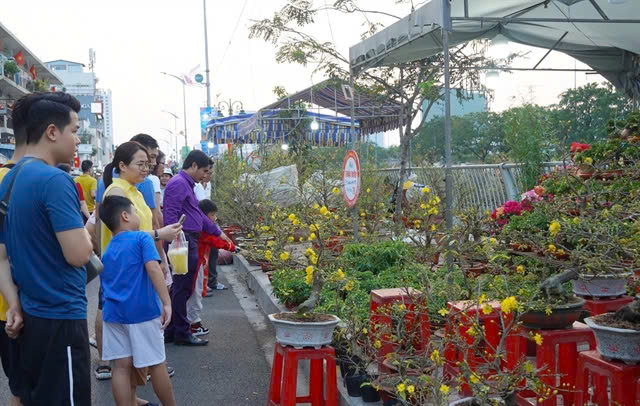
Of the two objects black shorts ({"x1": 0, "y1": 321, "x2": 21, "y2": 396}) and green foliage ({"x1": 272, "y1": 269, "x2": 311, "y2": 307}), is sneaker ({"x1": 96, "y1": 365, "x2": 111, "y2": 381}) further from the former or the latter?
black shorts ({"x1": 0, "y1": 321, "x2": 21, "y2": 396})

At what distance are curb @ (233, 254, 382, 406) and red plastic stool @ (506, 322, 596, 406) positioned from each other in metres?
0.94

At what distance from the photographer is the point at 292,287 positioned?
6.38 m

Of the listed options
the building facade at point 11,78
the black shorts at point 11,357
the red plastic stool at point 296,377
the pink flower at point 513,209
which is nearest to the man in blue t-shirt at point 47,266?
the black shorts at point 11,357

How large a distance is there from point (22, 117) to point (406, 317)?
2.90 meters

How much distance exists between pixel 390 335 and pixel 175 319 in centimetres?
276

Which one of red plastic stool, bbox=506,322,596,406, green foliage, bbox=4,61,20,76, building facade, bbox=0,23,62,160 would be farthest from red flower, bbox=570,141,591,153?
green foliage, bbox=4,61,20,76

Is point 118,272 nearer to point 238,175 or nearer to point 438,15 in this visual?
point 438,15

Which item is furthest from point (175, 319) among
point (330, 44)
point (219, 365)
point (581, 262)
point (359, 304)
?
point (330, 44)

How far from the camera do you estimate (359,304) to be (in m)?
5.45

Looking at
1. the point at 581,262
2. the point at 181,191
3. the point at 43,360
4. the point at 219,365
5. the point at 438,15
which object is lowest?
the point at 219,365

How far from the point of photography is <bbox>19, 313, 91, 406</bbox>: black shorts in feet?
9.17

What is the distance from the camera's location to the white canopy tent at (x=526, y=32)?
5.64m

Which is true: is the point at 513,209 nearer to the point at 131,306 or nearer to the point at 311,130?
the point at 131,306

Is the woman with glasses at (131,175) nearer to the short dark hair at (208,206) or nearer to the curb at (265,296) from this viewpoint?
the curb at (265,296)
